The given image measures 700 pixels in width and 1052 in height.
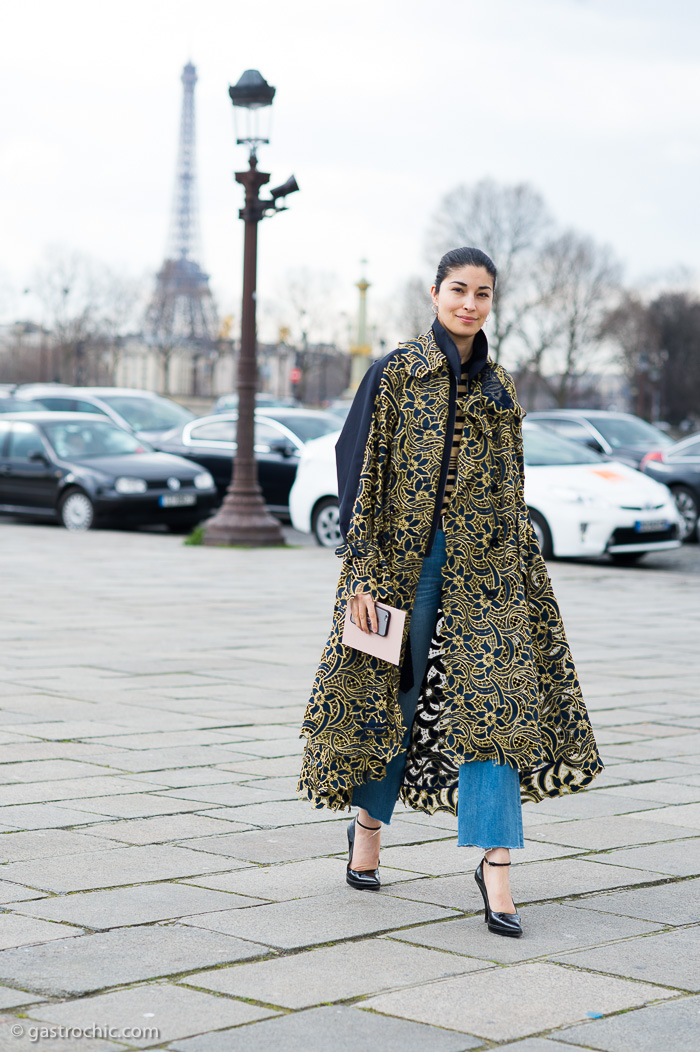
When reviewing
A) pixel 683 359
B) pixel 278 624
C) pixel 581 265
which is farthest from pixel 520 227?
pixel 278 624

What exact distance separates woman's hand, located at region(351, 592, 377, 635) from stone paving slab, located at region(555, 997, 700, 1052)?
111 cm

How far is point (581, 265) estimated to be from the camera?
64312mm

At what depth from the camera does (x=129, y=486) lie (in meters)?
16.2

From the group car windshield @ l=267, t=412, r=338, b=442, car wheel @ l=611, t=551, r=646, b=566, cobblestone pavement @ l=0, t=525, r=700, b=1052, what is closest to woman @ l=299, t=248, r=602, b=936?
cobblestone pavement @ l=0, t=525, r=700, b=1052

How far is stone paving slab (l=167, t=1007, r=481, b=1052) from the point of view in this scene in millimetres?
2629

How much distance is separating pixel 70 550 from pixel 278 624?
17.8ft

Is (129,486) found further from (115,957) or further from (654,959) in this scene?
(654,959)

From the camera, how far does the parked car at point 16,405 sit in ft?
73.7

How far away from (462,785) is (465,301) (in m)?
1.21

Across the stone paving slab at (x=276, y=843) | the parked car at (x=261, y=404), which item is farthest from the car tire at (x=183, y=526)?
the parked car at (x=261, y=404)

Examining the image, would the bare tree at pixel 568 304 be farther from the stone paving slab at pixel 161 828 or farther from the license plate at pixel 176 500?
the stone paving slab at pixel 161 828

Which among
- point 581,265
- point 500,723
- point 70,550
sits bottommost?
point 70,550

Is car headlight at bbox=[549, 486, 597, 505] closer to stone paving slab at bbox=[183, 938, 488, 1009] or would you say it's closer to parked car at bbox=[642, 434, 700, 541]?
parked car at bbox=[642, 434, 700, 541]

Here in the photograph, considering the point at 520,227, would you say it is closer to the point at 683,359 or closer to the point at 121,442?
the point at 683,359
